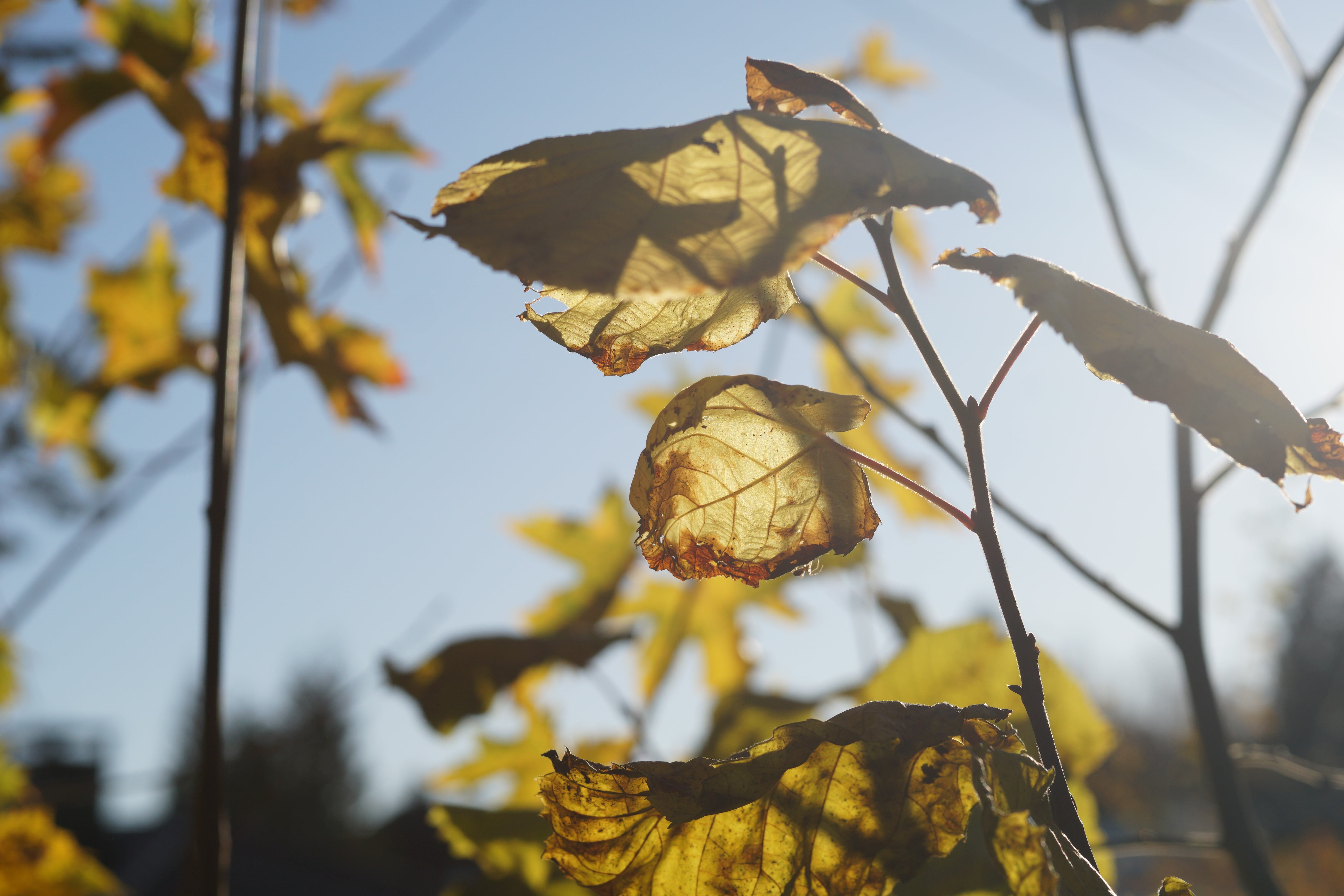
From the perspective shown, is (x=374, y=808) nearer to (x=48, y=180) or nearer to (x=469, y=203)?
(x=48, y=180)

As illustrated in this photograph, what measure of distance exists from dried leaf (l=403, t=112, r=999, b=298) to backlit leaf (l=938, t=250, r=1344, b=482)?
0.10 feet

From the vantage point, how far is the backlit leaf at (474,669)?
32.1 inches

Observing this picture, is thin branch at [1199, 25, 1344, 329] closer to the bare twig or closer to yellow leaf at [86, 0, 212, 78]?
the bare twig

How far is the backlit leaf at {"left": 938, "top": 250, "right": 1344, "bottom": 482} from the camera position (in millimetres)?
260

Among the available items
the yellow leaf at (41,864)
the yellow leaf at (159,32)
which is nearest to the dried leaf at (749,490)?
the yellow leaf at (159,32)

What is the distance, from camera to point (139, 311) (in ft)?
4.18

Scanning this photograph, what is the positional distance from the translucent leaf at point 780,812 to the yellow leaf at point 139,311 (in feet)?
3.66

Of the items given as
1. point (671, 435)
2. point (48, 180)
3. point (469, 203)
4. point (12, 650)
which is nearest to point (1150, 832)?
point (671, 435)

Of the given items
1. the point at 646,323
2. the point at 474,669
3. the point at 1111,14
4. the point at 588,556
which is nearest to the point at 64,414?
the point at 588,556

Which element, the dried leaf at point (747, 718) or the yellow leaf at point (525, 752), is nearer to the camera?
the dried leaf at point (747, 718)

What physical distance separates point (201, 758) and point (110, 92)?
0.90 metres

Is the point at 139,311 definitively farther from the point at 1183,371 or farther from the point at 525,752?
the point at 1183,371

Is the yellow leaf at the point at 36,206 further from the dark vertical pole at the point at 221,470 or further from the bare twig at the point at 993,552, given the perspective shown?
the bare twig at the point at 993,552

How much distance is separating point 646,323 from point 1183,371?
0.19 metres
